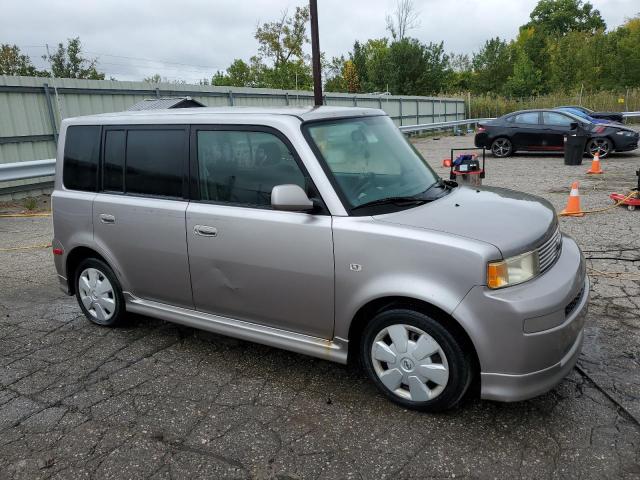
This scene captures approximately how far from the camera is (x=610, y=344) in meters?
3.94

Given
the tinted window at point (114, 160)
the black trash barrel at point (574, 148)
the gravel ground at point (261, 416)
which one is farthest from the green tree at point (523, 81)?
the tinted window at point (114, 160)

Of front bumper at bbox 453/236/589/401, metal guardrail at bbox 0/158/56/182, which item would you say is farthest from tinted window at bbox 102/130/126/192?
metal guardrail at bbox 0/158/56/182

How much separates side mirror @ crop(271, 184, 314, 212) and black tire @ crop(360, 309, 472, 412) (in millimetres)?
807

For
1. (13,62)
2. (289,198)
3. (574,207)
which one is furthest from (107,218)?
(13,62)

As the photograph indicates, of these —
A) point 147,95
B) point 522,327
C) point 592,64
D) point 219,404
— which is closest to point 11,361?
point 219,404

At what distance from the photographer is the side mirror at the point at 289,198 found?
3.18 m

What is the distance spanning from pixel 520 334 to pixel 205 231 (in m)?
2.13

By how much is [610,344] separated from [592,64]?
54.0 meters

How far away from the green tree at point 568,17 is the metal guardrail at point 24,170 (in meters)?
83.8

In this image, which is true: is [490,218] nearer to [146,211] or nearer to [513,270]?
[513,270]

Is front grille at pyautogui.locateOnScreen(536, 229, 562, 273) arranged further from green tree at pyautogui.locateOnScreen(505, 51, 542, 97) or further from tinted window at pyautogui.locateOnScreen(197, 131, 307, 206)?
green tree at pyautogui.locateOnScreen(505, 51, 542, 97)

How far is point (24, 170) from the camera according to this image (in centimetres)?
1003

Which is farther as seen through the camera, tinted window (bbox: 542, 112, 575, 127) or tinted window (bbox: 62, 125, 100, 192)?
tinted window (bbox: 542, 112, 575, 127)

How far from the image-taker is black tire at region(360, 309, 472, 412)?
2941 millimetres
